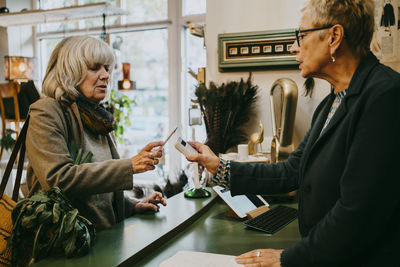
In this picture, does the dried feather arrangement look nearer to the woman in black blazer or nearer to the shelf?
the woman in black blazer

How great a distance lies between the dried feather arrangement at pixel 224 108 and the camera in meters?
2.54

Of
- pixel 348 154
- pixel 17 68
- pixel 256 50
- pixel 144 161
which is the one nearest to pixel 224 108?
pixel 256 50

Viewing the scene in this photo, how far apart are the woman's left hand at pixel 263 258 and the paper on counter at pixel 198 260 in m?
0.08

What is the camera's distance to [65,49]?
5.91ft

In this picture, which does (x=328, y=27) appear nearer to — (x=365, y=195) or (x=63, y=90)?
(x=365, y=195)

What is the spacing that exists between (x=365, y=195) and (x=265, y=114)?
67.7 inches

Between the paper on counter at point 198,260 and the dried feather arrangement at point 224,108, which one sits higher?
the dried feather arrangement at point 224,108

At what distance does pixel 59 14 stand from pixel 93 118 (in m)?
4.00

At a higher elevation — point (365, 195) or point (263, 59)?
point (263, 59)

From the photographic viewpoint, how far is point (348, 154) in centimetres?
102

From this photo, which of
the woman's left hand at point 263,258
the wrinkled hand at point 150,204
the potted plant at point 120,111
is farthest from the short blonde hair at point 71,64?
the potted plant at point 120,111

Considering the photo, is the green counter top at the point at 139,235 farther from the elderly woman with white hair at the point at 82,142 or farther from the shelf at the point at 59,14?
the shelf at the point at 59,14

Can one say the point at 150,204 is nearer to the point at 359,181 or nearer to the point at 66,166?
the point at 66,166

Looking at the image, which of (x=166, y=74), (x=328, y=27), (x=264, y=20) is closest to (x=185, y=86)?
(x=166, y=74)
